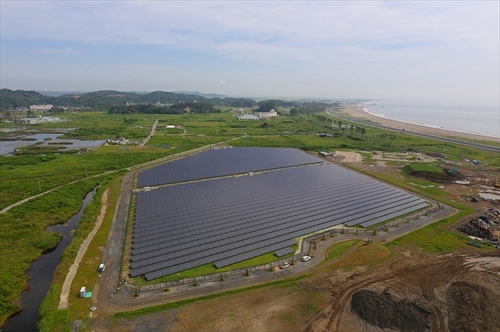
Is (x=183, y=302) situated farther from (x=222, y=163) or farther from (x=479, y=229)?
(x=222, y=163)

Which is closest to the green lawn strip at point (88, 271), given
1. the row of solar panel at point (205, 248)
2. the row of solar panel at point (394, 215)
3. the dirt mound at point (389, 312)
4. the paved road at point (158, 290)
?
the paved road at point (158, 290)

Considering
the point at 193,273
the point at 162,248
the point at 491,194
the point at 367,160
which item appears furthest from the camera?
the point at 367,160

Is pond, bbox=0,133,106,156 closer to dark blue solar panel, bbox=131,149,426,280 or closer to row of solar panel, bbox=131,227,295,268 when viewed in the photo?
dark blue solar panel, bbox=131,149,426,280

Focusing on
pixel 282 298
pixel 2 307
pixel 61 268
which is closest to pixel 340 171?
pixel 282 298

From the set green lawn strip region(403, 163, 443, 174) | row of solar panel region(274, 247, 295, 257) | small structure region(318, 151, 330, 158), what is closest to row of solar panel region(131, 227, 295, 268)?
row of solar panel region(274, 247, 295, 257)

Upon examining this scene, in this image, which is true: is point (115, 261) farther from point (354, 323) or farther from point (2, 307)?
point (354, 323)

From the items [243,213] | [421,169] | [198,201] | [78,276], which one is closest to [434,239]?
[243,213]

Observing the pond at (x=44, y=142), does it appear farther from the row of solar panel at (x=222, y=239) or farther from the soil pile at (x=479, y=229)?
the soil pile at (x=479, y=229)
